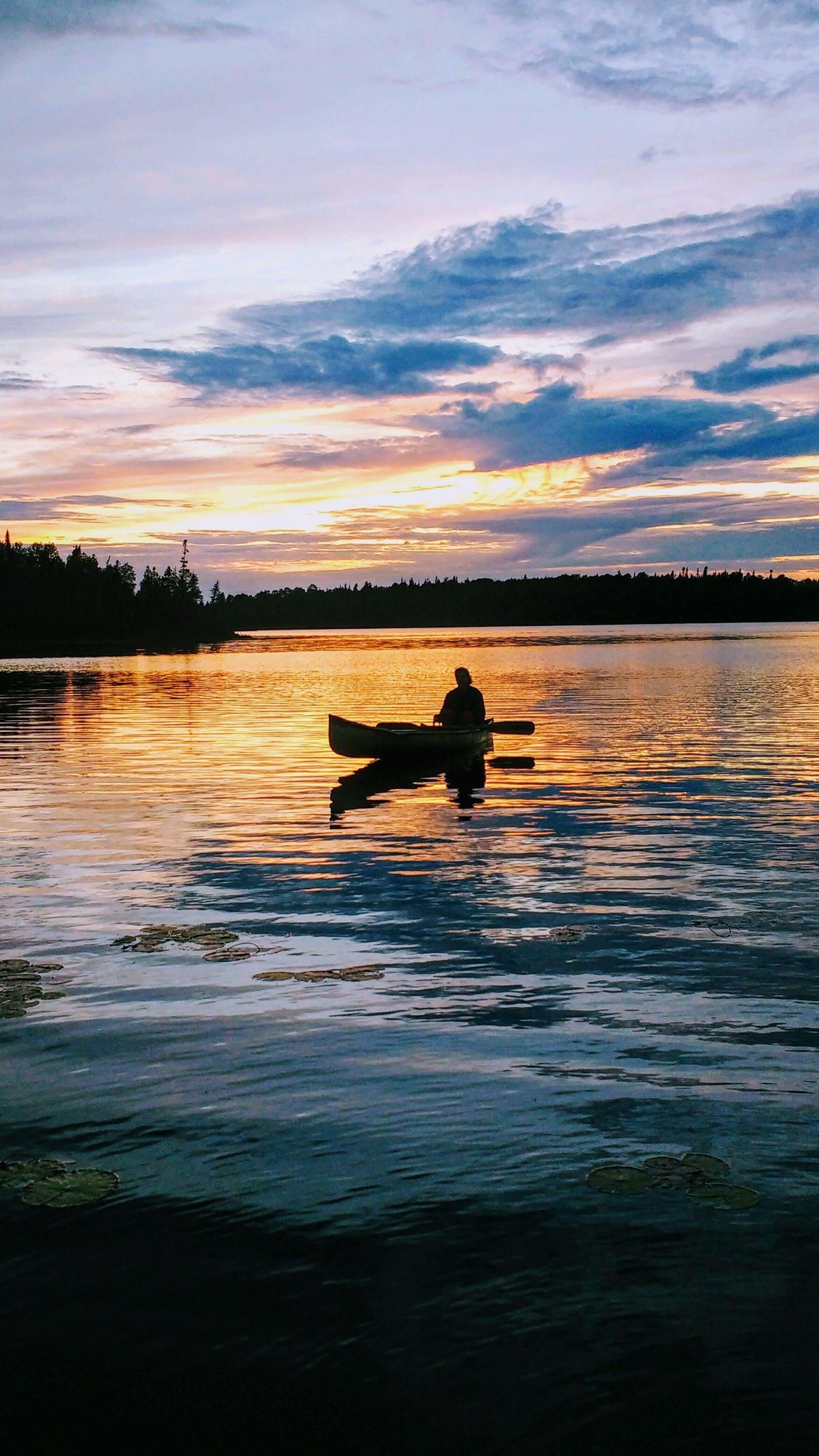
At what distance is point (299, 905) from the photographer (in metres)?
16.5

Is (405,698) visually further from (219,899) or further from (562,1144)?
(562,1144)

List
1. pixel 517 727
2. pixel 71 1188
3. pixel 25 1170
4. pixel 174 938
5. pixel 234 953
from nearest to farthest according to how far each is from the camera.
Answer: pixel 71 1188, pixel 25 1170, pixel 234 953, pixel 174 938, pixel 517 727

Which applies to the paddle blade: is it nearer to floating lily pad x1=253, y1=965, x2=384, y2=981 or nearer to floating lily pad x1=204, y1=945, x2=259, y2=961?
floating lily pad x1=204, y1=945, x2=259, y2=961

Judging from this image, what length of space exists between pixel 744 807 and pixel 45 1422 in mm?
21579

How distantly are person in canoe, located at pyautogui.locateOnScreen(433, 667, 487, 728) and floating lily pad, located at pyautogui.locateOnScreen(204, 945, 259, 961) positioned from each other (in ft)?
65.4

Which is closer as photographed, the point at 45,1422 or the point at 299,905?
the point at 45,1422

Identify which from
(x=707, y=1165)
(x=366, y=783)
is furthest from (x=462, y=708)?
(x=707, y=1165)

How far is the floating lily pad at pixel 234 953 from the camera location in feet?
44.6

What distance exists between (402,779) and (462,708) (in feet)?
8.90

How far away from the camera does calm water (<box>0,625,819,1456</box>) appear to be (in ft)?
18.9

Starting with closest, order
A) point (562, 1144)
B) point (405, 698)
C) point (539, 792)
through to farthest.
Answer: point (562, 1144)
point (539, 792)
point (405, 698)

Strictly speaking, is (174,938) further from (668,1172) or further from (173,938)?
(668,1172)

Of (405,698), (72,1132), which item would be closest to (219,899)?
(72,1132)

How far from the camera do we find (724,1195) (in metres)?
7.54
